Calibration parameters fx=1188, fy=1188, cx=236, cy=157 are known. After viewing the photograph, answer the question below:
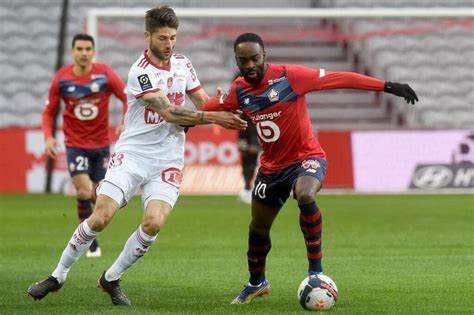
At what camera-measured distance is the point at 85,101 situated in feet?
44.8

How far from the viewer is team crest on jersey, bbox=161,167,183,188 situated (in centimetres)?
962

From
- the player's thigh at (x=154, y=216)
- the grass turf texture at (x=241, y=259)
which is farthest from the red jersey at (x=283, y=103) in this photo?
the grass turf texture at (x=241, y=259)

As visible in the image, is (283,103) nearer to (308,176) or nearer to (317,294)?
(308,176)

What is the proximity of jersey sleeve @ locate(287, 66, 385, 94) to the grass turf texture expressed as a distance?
171cm

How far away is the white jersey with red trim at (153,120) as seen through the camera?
9.59m

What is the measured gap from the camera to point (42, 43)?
1143 inches

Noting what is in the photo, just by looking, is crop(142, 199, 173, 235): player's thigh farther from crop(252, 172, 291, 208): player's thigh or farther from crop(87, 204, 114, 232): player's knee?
crop(252, 172, 291, 208): player's thigh

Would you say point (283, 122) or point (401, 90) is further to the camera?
point (283, 122)

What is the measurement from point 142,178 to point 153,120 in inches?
19.0

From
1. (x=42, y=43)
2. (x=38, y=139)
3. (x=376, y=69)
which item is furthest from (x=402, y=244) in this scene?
(x=42, y=43)

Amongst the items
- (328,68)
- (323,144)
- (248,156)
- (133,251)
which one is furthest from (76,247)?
(328,68)

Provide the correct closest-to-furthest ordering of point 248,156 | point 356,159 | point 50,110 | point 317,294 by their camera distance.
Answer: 1. point 317,294
2. point 50,110
3. point 248,156
4. point 356,159

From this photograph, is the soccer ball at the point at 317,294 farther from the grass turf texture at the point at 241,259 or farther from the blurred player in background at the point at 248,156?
the blurred player in background at the point at 248,156

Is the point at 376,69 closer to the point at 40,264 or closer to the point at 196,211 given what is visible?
the point at 196,211
